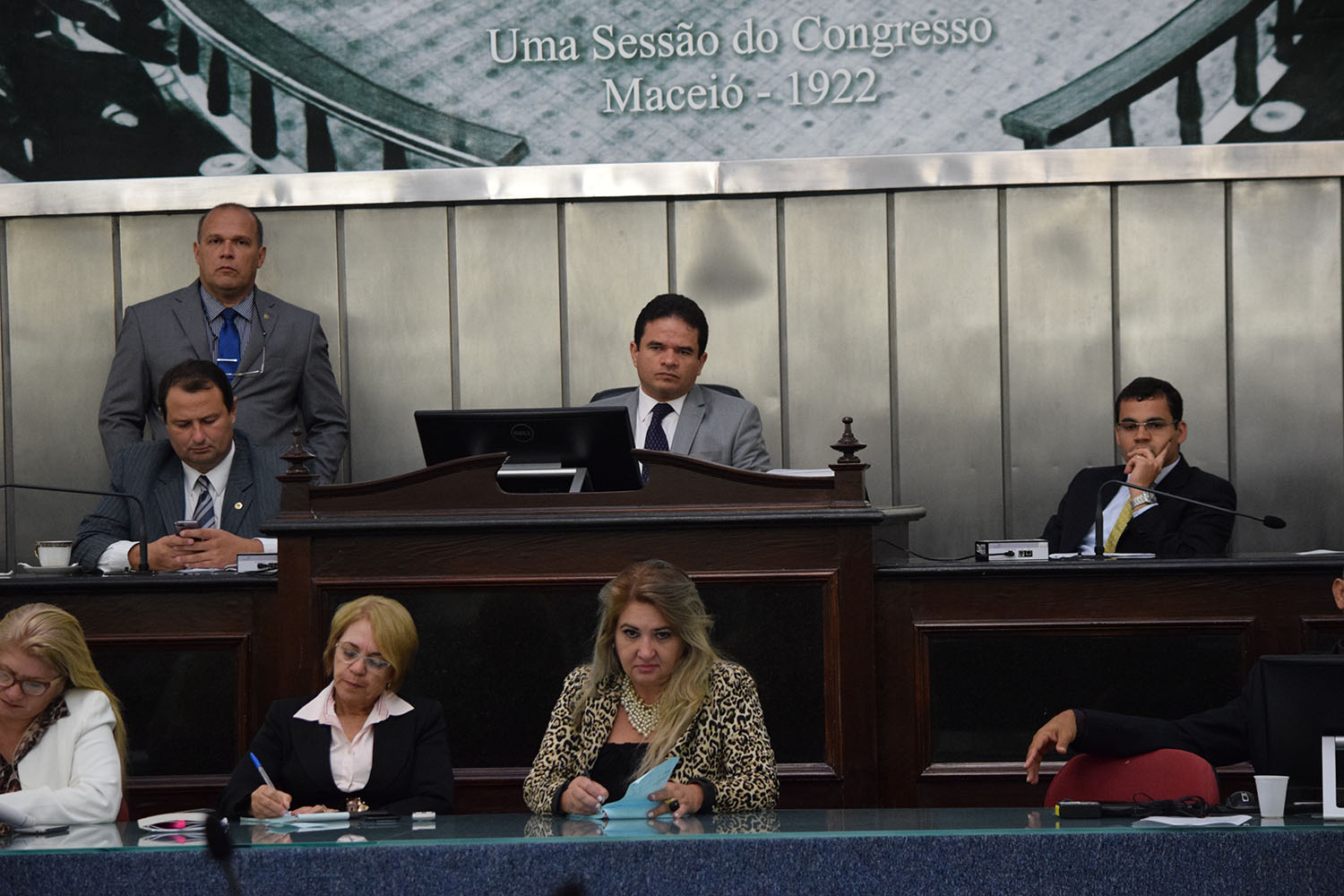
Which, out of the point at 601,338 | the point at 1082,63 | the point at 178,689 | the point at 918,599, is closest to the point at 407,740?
the point at 178,689

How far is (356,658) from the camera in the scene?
10.0 feet

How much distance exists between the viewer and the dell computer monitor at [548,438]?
357 cm

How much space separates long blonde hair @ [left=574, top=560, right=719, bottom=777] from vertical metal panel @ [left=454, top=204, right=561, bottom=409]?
7.90 ft

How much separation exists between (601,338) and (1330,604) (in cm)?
254

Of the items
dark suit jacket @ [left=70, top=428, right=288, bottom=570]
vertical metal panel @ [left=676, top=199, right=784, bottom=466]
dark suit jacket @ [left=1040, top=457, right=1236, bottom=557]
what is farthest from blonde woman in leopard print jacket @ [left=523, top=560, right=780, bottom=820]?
vertical metal panel @ [left=676, top=199, right=784, bottom=466]

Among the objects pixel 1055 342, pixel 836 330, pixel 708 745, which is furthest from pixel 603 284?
pixel 708 745

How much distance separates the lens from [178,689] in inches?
145

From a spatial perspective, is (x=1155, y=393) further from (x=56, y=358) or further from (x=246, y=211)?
(x=56, y=358)

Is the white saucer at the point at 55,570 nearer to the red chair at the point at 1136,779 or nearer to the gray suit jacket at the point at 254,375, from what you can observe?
the gray suit jacket at the point at 254,375

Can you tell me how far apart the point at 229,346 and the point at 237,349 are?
28 millimetres

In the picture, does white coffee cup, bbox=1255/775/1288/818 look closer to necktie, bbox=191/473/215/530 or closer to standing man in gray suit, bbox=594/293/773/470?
standing man in gray suit, bbox=594/293/773/470

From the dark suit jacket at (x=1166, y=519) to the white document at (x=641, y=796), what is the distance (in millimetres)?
1911

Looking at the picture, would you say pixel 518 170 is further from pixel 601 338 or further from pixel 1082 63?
pixel 1082 63

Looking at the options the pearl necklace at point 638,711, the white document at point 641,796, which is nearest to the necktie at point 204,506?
the pearl necklace at point 638,711
